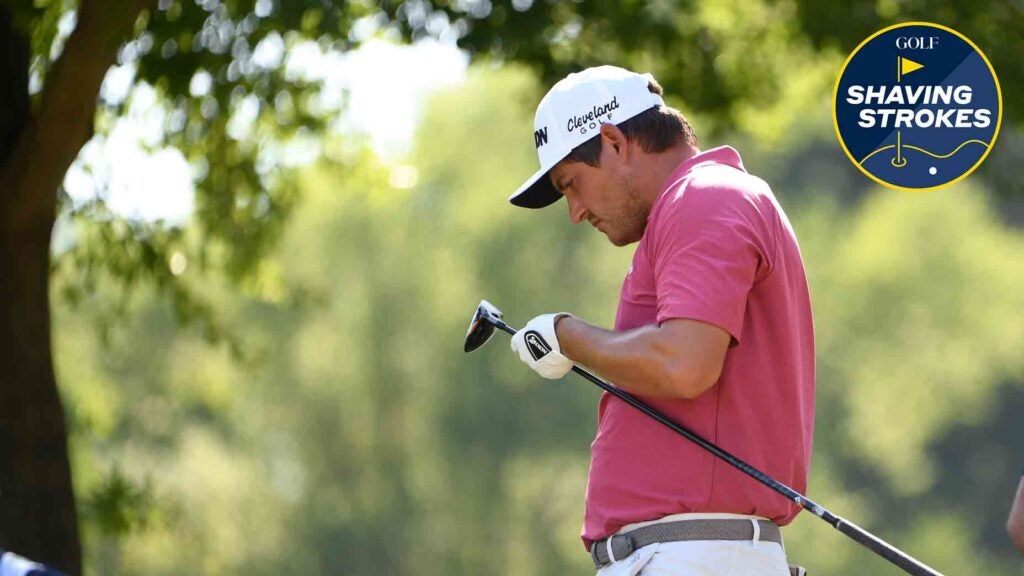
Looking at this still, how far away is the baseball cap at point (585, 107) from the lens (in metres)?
3.32

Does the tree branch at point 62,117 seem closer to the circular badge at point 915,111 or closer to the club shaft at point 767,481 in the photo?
the circular badge at point 915,111

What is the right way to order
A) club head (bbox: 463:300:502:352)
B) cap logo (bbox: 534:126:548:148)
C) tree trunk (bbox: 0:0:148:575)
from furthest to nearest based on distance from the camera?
tree trunk (bbox: 0:0:148:575) < club head (bbox: 463:300:502:352) < cap logo (bbox: 534:126:548:148)

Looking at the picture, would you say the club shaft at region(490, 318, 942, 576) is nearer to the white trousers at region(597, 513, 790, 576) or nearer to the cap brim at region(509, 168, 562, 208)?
the white trousers at region(597, 513, 790, 576)

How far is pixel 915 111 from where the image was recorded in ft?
17.2

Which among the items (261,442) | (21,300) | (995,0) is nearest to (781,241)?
(21,300)

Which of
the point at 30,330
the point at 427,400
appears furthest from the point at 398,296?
the point at 30,330

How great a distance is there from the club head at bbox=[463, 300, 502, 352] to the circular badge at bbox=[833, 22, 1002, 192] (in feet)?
6.35

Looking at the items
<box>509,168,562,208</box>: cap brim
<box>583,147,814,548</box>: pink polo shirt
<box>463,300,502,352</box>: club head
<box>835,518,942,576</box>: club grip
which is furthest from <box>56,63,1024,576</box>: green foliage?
<box>583,147,814,548</box>: pink polo shirt

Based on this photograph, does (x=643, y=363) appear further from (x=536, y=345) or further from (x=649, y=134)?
(x=649, y=134)

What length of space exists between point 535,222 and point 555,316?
19.0 meters

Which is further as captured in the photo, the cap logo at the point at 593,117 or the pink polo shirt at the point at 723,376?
the cap logo at the point at 593,117

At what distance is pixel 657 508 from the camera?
3051mm

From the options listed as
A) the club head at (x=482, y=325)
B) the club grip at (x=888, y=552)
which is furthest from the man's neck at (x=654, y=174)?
the club grip at (x=888, y=552)

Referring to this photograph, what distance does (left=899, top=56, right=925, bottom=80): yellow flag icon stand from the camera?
220 inches
